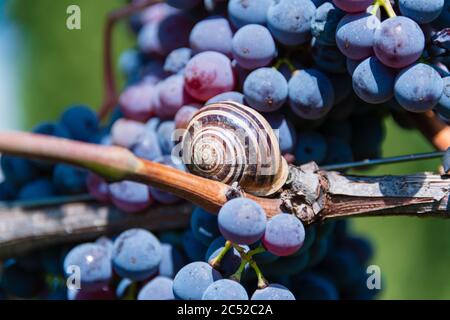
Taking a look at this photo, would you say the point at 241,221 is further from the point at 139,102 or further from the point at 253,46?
the point at 139,102

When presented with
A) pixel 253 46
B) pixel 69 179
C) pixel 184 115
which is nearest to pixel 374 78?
pixel 253 46

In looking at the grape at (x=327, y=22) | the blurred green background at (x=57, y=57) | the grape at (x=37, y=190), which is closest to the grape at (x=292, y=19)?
A: the grape at (x=327, y=22)

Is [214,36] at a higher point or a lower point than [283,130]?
higher

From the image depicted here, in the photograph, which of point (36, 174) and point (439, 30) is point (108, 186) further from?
point (439, 30)

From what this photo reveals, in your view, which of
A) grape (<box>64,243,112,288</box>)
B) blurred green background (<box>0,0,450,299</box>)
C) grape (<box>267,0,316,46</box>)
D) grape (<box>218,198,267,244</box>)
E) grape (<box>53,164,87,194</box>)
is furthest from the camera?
blurred green background (<box>0,0,450,299</box>)

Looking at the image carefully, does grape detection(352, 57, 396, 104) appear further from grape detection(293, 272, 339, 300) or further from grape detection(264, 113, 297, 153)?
grape detection(293, 272, 339, 300)

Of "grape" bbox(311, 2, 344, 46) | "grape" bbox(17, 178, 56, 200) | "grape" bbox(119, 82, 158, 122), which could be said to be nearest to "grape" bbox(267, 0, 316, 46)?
"grape" bbox(311, 2, 344, 46)

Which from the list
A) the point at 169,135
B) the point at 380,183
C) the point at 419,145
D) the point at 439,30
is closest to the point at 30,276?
the point at 169,135
